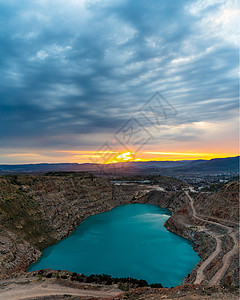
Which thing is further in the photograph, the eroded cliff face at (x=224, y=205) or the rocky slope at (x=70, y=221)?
the eroded cliff face at (x=224, y=205)

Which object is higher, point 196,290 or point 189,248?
point 196,290

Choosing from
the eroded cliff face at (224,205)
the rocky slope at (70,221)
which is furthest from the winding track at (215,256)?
the eroded cliff face at (224,205)

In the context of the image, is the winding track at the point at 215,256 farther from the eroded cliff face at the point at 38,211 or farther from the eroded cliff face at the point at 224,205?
the eroded cliff face at the point at 38,211

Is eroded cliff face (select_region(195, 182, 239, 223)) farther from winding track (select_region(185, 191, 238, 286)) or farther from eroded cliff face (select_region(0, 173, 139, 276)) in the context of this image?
eroded cliff face (select_region(0, 173, 139, 276))

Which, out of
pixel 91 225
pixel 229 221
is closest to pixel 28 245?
pixel 91 225

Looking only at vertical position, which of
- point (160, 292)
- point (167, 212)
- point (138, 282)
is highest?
point (160, 292)

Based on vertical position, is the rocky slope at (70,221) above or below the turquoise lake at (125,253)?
above

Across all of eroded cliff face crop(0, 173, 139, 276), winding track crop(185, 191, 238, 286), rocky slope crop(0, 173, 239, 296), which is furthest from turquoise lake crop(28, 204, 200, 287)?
winding track crop(185, 191, 238, 286)

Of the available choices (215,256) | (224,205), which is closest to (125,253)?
(215,256)

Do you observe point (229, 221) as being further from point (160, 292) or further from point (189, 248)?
point (160, 292)
